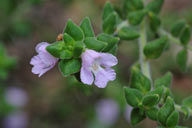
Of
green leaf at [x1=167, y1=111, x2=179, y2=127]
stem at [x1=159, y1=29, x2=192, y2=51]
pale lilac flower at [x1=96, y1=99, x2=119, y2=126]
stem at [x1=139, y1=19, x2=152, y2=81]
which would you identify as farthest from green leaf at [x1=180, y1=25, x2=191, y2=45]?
pale lilac flower at [x1=96, y1=99, x2=119, y2=126]

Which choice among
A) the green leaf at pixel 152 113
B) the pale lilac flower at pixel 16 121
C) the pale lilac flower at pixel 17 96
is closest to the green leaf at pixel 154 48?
the green leaf at pixel 152 113

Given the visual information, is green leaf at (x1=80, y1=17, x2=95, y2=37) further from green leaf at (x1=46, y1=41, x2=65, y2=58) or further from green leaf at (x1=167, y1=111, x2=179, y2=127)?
green leaf at (x1=167, y1=111, x2=179, y2=127)

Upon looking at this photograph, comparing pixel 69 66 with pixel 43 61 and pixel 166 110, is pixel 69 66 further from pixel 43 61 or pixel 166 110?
pixel 166 110

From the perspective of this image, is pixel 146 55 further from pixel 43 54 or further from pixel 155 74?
pixel 155 74

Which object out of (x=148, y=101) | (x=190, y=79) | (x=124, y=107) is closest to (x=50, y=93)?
(x=124, y=107)

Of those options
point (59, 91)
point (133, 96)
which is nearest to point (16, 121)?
point (59, 91)

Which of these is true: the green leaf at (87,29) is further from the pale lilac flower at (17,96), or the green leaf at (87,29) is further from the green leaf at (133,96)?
the pale lilac flower at (17,96)
